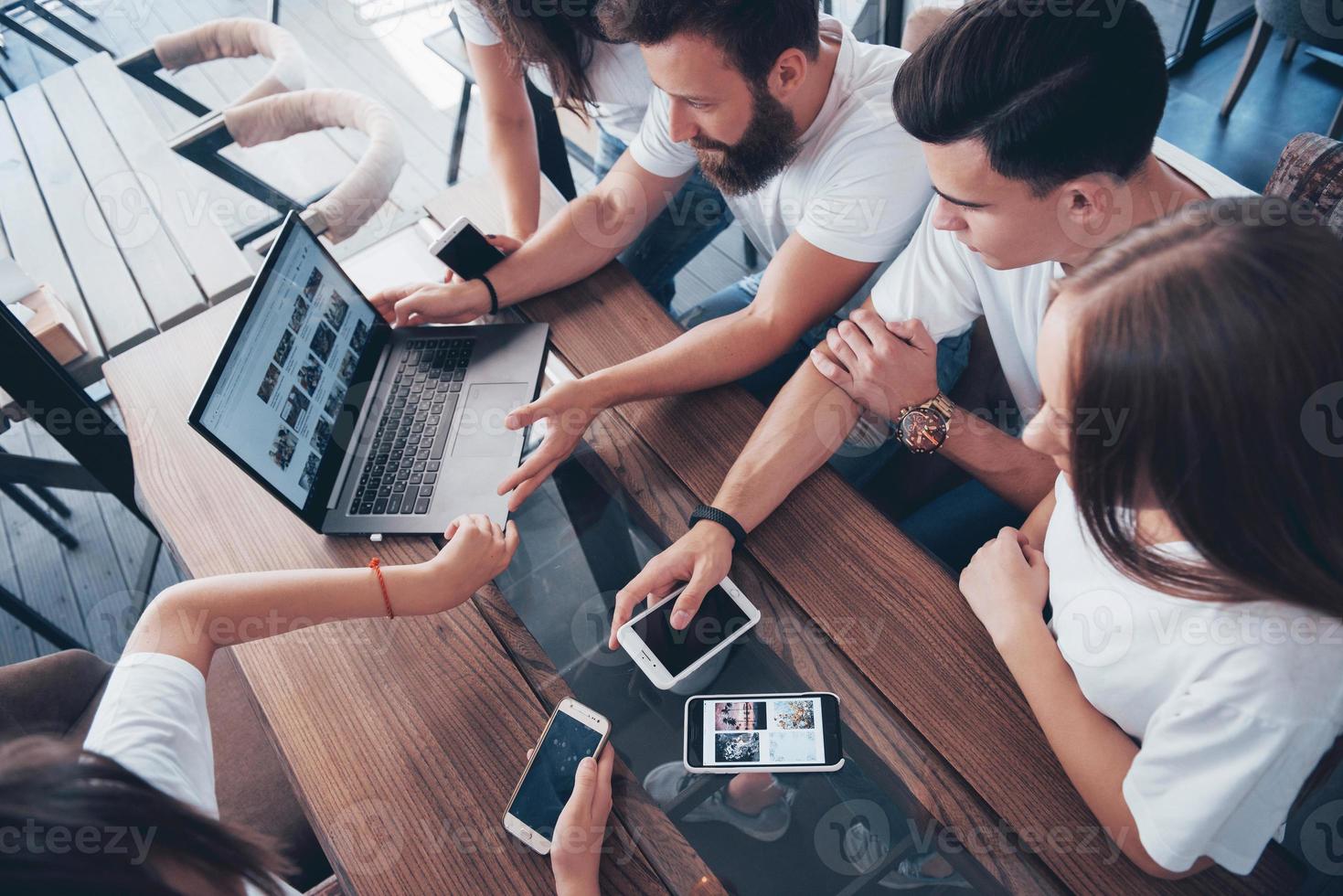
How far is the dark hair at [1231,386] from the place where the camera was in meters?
0.65

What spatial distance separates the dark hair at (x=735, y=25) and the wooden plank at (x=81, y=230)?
4.19 ft

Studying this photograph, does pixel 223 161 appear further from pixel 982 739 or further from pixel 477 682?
pixel 982 739

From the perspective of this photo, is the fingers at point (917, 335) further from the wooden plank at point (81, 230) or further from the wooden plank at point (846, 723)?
the wooden plank at point (81, 230)

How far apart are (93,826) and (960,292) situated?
1232mm

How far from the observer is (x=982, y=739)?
91 centimetres

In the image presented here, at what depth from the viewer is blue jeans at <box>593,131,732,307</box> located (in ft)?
6.16

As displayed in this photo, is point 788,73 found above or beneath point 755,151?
above

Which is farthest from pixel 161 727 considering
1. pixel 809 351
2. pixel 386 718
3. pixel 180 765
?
pixel 809 351

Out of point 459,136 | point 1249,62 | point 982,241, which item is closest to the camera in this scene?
point 982,241

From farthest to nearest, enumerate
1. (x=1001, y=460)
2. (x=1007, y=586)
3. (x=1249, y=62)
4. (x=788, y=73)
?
(x=1249, y=62)
(x=788, y=73)
(x=1001, y=460)
(x=1007, y=586)

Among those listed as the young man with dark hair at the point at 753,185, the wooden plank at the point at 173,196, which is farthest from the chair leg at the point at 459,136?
the young man with dark hair at the point at 753,185

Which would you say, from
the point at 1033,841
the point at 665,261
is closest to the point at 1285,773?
the point at 1033,841

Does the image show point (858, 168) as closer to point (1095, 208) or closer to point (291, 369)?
point (1095, 208)

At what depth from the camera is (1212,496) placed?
27.1 inches
